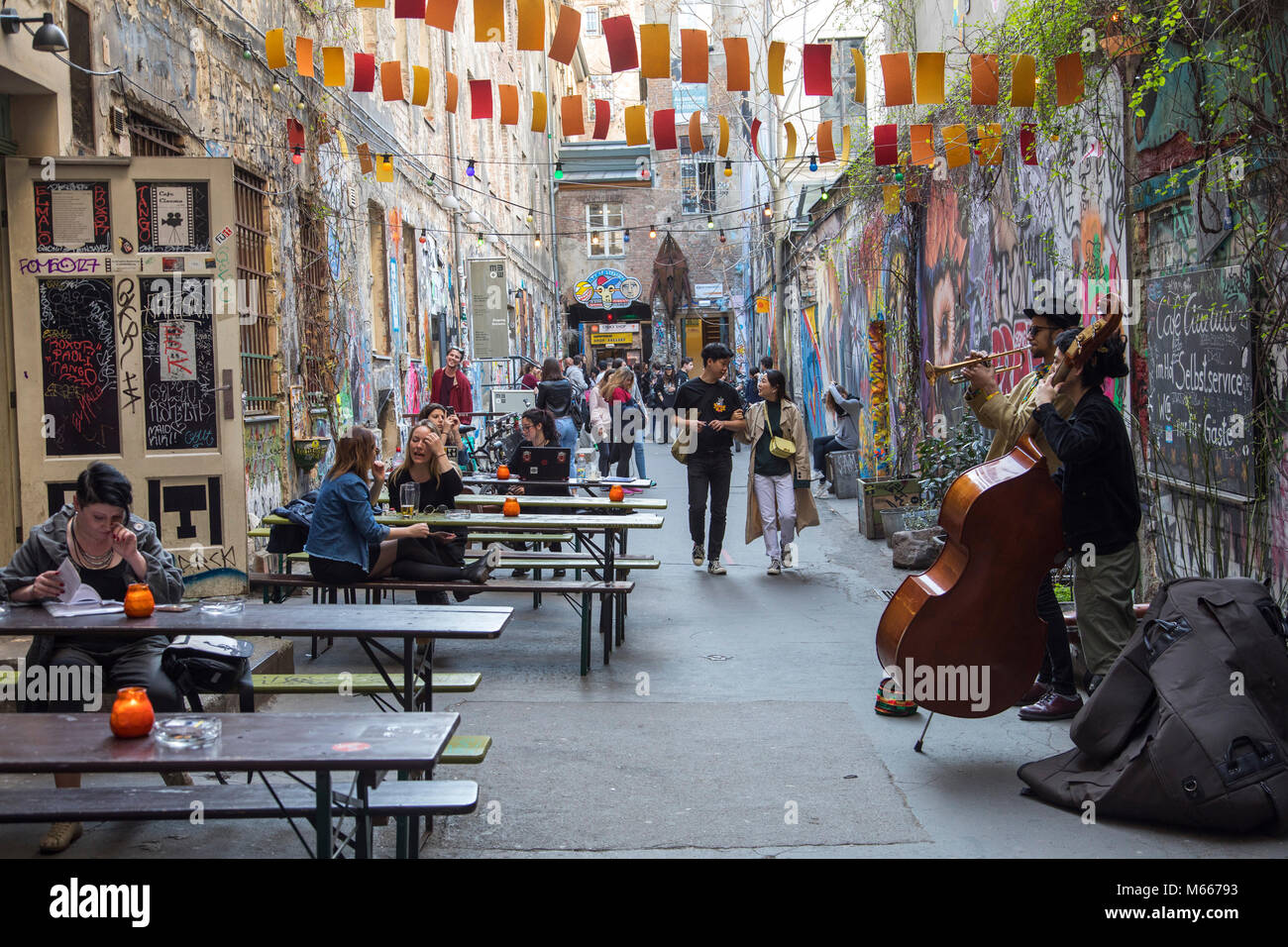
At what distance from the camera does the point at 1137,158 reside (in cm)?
718

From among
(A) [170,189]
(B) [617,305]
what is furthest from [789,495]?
(B) [617,305]

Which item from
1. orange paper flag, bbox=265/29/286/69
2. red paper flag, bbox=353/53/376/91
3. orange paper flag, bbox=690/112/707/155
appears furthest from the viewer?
orange paper flag, bbox=690/112/707/155

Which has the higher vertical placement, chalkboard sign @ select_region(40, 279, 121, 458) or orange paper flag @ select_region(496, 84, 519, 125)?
orange paper flag @ select_region(496, 84, 519, 125)

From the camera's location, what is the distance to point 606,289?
45.4 meters

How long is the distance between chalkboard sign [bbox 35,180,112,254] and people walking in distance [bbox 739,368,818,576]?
509cm

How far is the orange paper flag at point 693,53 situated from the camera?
293 inches

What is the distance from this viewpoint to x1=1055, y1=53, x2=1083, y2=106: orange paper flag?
704cm

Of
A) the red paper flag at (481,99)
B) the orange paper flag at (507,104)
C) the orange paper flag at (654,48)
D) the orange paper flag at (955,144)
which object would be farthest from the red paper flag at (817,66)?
the red paper flag at (481,99)

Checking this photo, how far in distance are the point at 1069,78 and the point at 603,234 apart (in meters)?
41.7

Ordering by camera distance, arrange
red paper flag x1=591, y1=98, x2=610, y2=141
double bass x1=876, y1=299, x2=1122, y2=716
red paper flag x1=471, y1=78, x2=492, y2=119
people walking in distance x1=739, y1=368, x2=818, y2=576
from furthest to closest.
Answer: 1. people walking in distance x1=739, y1=368, x2=818, y2=576
2. red paper flag x1=591, y1=98, x2=610, y2=141
3. red paper flag x1=471, y1=78, x2=492, y2=119
4. double bass x1=876, y1=299, x2=1122, y2=716

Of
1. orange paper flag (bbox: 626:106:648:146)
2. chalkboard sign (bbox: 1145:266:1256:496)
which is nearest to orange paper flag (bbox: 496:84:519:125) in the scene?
orange paper flag (bbox: 626:106:648:146)

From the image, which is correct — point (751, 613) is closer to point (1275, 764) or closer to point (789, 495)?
point (789, 495)

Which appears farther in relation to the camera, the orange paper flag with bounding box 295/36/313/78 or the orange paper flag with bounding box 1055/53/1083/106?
the orange paper flag with bounding box 295/36/313/78

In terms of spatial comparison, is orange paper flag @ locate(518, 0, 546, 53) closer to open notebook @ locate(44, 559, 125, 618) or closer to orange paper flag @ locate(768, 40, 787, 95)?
orange paper flag @ locate(768, 40, 787, 95)
